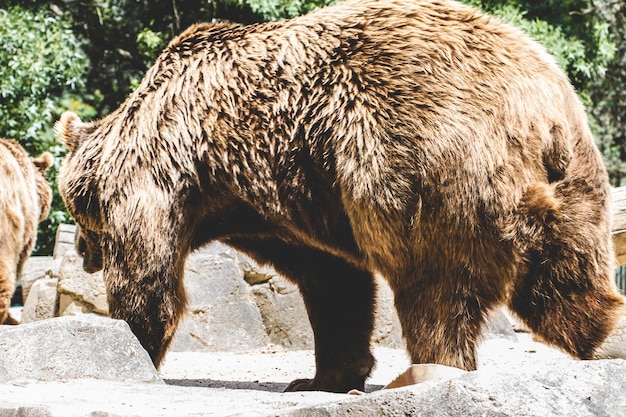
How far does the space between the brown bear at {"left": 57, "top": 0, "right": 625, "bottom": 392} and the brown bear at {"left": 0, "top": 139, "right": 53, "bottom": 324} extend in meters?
3.74

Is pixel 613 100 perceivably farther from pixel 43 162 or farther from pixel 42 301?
pixel 42 301

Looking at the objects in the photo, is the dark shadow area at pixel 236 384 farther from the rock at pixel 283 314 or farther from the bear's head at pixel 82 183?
the rock at pixel 283 314

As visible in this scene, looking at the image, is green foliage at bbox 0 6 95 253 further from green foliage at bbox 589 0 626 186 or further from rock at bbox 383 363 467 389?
rock at bbox 383 363 467 389

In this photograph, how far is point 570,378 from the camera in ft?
9.05

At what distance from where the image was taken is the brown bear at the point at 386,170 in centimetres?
389

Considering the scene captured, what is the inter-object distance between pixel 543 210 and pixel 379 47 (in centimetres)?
109

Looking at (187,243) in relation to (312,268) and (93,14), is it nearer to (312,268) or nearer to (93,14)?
(312,268)

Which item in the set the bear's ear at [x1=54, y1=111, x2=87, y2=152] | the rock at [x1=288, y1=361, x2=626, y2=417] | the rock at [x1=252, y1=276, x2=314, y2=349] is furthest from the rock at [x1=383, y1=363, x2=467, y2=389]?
the rock at [x1=252, y1=276, x2=314, y2=349]

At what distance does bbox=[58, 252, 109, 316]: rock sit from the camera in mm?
8664

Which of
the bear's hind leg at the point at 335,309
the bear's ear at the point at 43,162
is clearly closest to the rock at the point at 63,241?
the bear's ear at the point at 43,162

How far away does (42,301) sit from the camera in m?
9.67

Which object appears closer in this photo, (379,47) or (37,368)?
(37,368)

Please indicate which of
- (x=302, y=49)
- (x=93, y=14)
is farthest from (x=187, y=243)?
(x=93, y=14)

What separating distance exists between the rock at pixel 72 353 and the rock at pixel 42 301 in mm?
5365
